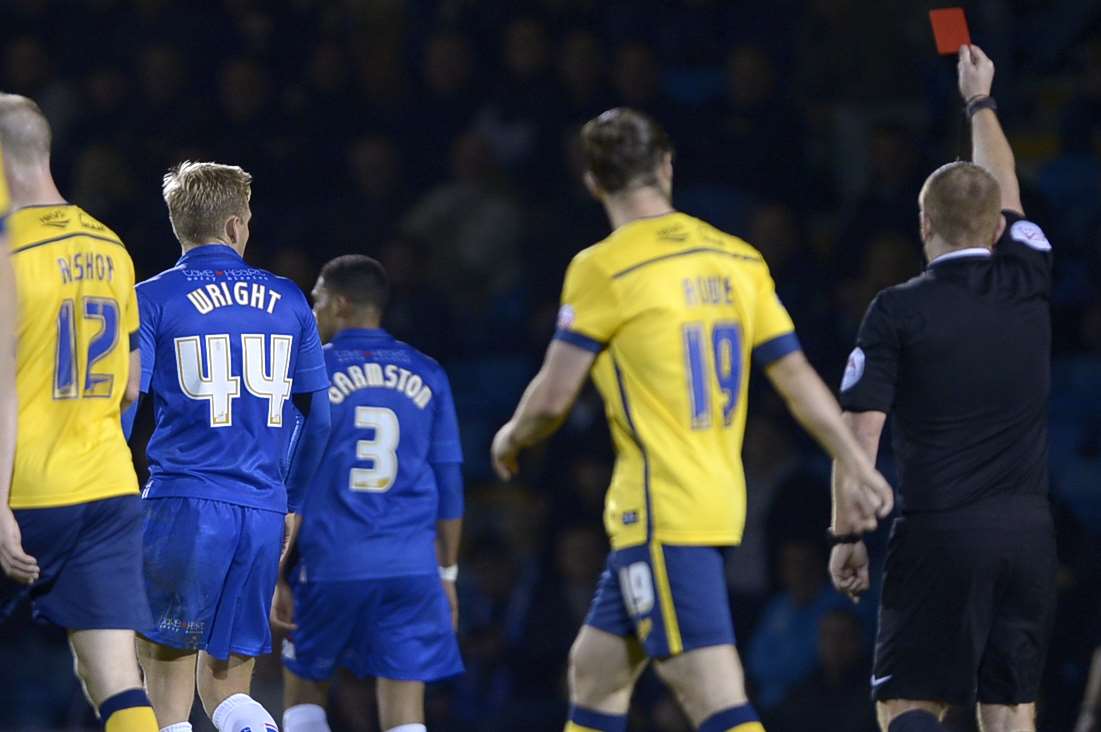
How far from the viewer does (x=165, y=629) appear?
17.2ft

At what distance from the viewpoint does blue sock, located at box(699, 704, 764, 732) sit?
4.31 metres

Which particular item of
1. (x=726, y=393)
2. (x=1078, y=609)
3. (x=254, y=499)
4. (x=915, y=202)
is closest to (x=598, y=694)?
(x=726, y=393)

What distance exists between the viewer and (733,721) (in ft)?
14.2

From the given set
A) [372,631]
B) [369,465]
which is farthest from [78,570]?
[372,631]

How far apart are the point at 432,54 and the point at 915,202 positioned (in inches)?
126

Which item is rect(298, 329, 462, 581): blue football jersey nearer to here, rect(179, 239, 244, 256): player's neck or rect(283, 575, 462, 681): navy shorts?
rect(283, 575, 462, 681): navy shorts

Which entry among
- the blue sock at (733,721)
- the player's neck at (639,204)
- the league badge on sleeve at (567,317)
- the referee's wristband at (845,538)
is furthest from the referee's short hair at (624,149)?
A: the blue sock at (733,721)

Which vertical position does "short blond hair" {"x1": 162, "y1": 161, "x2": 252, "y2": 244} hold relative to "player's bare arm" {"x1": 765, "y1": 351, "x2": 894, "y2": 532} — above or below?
above

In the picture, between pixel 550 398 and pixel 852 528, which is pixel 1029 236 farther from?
pixel 550 398

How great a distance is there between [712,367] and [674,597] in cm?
60

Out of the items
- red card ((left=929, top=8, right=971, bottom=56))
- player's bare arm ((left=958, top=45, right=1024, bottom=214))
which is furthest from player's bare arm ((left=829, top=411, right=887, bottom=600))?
red card ((left=929, top=8, right=971, bottom=56))

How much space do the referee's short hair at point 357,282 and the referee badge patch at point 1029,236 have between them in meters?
2.34

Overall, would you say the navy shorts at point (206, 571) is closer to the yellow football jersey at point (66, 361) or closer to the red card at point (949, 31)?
the yellow football jersey at point (66, 361)

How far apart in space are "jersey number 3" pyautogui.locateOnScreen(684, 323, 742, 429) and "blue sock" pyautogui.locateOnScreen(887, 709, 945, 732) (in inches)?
47.2
